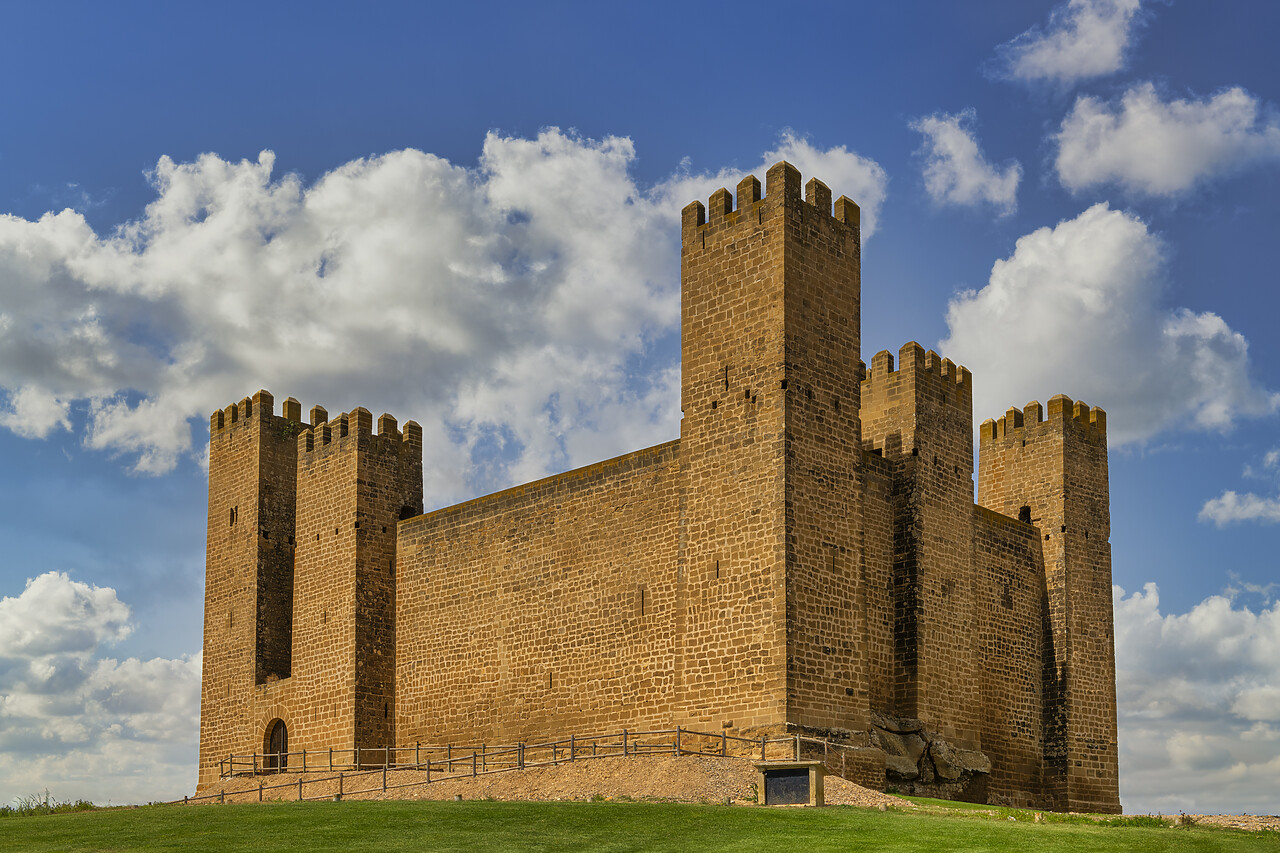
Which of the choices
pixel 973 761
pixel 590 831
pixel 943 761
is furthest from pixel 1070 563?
pixel 590 831

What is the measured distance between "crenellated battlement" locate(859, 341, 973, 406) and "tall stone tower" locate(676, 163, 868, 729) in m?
2.92

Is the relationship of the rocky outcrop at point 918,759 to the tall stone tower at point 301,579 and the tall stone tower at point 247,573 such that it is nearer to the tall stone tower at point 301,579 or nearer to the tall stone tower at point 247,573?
the tall stone tower at point 301,579

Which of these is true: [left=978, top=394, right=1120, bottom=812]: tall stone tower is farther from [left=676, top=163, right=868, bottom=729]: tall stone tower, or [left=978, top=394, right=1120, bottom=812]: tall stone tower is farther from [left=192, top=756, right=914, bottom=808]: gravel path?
[left=192, top=756, right=914, bottom=808]: gravel path

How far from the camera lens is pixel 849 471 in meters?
26.1

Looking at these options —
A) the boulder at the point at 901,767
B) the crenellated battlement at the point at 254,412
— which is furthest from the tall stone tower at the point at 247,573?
the boulder at the point at 901,767

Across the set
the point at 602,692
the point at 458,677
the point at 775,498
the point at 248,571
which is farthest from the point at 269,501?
the point at 775,498

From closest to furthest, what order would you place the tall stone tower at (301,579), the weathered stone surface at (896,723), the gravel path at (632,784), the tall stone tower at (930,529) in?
the gravel path at (632,784)
the weathered stone surface at (896,723)
the tall stone tower at (930,529)
the tall stone tower at (301,579)

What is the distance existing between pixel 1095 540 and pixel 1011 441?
3.10m

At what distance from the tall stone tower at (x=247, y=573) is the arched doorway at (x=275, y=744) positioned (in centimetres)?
21

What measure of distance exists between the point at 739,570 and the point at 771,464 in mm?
2012

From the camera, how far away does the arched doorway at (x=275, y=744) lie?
1380 inches

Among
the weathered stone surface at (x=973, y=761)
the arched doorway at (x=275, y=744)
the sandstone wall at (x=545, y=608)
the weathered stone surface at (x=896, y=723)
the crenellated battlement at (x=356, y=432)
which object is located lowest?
the arched doorway at (x=275, y=744)

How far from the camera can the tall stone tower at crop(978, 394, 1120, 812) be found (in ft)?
103

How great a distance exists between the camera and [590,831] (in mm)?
18125
